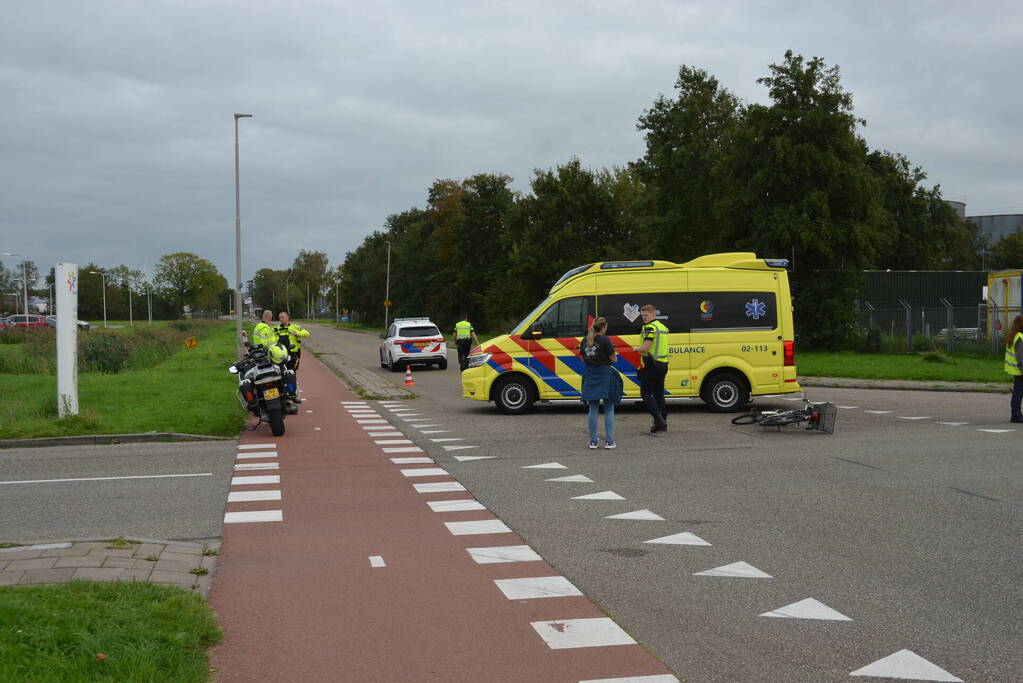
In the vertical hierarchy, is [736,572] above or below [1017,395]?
below

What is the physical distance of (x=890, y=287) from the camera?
55156 mm

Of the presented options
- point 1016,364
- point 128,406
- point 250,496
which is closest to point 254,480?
point 250,496

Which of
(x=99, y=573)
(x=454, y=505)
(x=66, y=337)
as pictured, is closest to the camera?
(x=99, y=573)

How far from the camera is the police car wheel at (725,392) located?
16.4 metres

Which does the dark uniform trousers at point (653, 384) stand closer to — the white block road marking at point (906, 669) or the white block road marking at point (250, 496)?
the white block road marking at point (250, 496)

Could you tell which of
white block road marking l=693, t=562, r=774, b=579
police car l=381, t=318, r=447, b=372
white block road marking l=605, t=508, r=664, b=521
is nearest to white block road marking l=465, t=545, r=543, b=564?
white block road marking l=693, t=562, r=774, b=579

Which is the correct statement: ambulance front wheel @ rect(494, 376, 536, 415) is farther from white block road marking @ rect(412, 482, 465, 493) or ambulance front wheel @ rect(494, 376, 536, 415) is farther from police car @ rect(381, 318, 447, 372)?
police car @ rect(381, 318, 447, 372)

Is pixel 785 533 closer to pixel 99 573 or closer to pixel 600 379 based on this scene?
pixel 99 573

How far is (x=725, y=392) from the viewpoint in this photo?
16.5 m

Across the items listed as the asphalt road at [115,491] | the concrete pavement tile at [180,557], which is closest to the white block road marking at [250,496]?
the asphalt road at [115,491]

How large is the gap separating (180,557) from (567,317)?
35.2 feet

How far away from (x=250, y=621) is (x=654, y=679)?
2149 mm

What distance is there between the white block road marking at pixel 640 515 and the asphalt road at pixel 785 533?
0.11 m

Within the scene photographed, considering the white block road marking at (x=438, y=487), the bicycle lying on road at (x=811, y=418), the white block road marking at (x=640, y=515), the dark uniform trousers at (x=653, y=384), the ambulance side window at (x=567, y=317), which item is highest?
the ambulance side window at (x=567, y=317)
